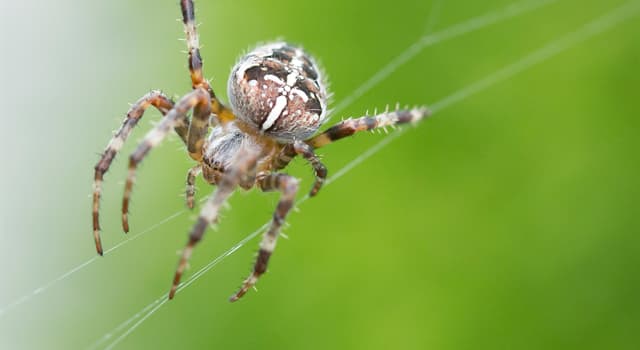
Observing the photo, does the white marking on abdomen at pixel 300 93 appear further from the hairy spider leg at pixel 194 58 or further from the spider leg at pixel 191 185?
the spider leg at pixel 191 185

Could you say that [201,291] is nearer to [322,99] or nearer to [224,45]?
[322,99]

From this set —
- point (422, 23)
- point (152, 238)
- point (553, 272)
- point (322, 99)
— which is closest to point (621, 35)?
point (422, 23)

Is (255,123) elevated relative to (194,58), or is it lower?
lower

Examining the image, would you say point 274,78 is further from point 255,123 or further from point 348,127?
point 348,127

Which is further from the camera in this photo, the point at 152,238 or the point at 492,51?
the point at 492,51

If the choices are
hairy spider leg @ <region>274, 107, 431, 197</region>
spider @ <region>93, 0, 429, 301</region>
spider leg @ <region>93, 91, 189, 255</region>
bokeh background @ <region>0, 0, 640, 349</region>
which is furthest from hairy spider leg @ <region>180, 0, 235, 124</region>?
bokeh background @ <region>0, 0, 640, 349</region>

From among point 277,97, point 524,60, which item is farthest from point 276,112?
point 524,60
